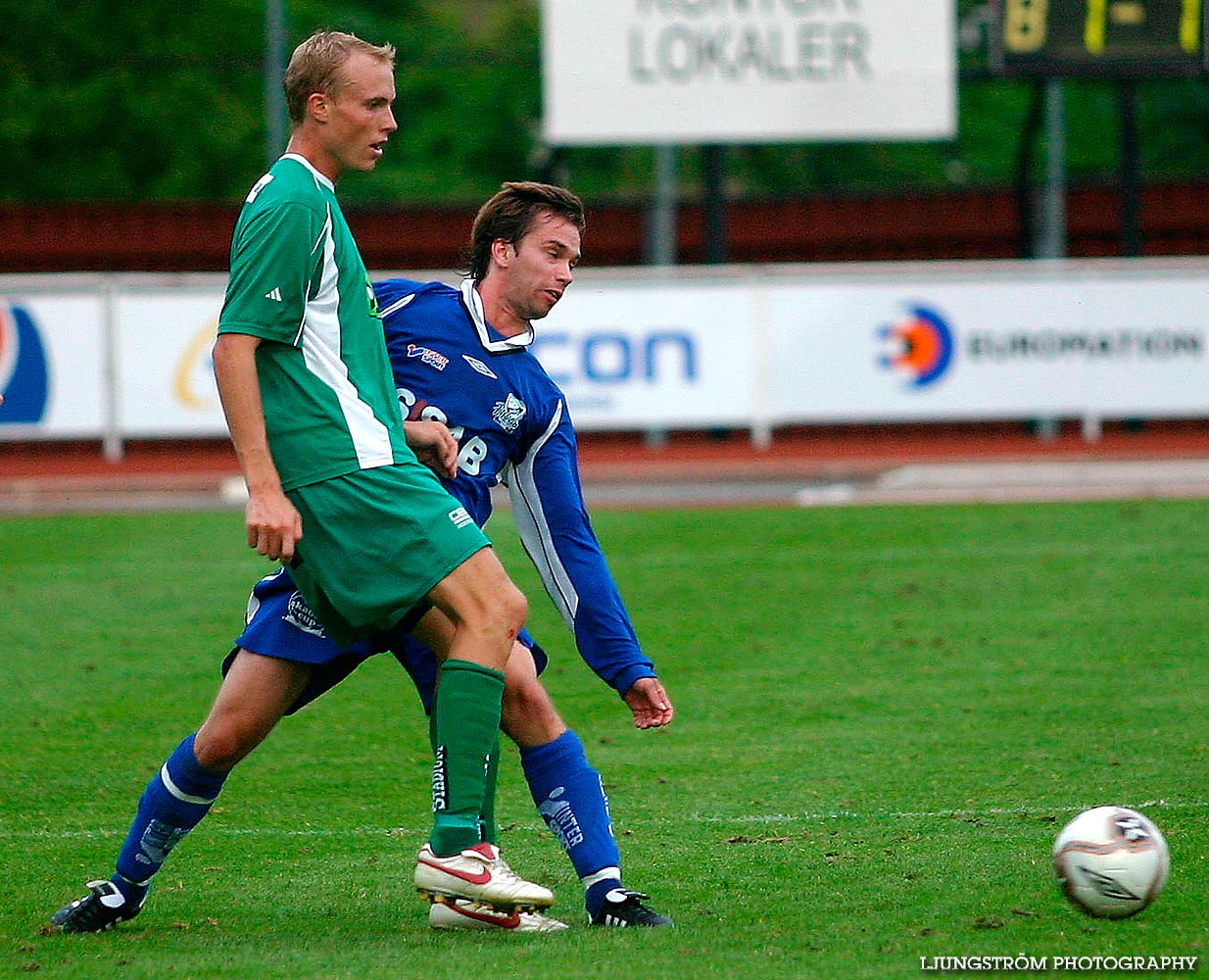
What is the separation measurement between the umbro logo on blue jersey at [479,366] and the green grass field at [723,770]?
135 cm

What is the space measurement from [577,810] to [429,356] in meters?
1.18

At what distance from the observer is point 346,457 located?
13.9 feet

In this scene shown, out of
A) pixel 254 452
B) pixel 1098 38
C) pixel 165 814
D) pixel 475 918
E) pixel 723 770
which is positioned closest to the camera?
Answer: pixel 254 452

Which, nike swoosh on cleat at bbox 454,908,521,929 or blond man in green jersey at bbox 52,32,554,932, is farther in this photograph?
nike swoosh on cleat at bbox 454,908,521,929

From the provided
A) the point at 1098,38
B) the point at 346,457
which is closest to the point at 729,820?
the point at 346,457

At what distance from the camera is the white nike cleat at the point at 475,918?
4.44 m

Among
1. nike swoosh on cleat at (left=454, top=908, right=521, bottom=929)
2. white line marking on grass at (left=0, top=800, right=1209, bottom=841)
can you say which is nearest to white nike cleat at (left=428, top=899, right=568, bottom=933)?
nike swoosh on cleat at (left=454, top=908, right=521, bottom=929)

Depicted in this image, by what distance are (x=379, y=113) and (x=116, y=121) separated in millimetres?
31850

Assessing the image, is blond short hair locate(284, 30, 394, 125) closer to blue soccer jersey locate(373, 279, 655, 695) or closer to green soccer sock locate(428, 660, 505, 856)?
blue soccer jersey locate(373, 279, 655, 695)

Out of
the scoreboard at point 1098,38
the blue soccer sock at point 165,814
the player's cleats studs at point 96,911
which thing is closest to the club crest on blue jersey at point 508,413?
the blue soccer sock at point 165,814

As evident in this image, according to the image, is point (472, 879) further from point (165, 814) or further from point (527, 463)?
point (527, 463)

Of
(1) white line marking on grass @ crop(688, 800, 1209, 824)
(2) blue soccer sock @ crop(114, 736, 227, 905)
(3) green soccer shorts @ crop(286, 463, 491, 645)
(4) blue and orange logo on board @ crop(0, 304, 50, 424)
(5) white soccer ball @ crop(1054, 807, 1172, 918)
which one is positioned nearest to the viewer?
(3) green soccer shorts @ crop(286, 463, 491, 645)

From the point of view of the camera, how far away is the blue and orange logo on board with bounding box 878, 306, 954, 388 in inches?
722

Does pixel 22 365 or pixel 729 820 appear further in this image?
pixel 22 365
